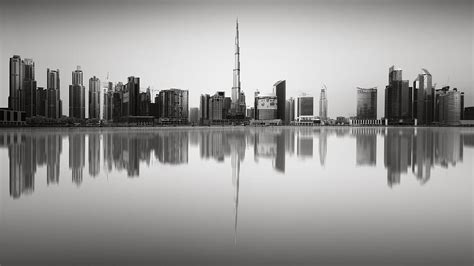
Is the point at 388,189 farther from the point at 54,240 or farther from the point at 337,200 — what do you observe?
the point at 54,240

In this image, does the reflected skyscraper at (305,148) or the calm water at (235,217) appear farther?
the reflected skyscraper at (305,148)

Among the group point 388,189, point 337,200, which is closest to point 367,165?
point 388,189

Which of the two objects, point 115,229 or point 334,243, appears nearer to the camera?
point 334,243

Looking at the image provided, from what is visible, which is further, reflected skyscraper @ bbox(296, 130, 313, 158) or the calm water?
reflected skyscraper @ bbox(296, 130, 313, 158)

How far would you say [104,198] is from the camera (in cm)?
440

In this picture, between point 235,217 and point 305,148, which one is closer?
point 235,217

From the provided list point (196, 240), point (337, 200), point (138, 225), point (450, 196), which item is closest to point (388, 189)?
point (450, 196)

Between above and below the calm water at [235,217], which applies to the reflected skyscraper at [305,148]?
above

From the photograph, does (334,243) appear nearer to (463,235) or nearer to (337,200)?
(463,235)

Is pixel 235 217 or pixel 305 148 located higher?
pixel 305 148

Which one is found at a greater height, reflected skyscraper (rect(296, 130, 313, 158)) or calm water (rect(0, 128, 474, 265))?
reflected skyscraper (rect(296, 130, 313, 158))

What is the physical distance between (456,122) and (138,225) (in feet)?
516

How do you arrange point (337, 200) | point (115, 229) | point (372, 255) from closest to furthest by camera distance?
point (372, 255) → point (115, 229) → point (337, 200)

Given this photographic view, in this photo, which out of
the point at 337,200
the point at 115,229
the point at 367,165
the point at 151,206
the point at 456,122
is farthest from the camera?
the point at 456,122
